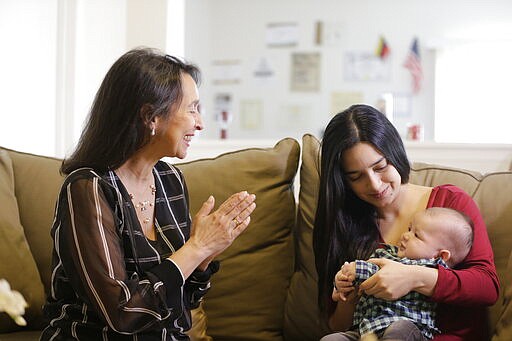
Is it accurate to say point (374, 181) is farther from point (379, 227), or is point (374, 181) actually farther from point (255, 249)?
point (255, 249)

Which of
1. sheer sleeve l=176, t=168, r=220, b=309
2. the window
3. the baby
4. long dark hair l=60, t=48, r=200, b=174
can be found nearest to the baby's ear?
the baby

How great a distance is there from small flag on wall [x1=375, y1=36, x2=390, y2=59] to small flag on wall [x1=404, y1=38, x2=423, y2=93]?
0.62 ft

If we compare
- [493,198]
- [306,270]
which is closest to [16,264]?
[306,270]

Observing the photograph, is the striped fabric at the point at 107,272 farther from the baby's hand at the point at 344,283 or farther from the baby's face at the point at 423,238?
the baby's face at the point at 423,238

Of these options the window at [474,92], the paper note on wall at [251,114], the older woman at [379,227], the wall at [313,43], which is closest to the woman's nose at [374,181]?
the older woman at [379,227]

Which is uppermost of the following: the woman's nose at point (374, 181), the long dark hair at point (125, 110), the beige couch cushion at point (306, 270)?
the long dark hair at point (125, 110)

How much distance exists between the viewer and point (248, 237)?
2.24 metres

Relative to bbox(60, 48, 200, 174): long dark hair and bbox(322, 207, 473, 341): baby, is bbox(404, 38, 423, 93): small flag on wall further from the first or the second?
bbox(60, 48, 200, 174): long dark hair

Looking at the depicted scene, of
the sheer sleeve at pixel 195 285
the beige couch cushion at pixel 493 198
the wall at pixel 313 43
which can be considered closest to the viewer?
the sheer sleeve at pixel 195 285

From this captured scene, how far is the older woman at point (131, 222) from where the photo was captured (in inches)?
61.3

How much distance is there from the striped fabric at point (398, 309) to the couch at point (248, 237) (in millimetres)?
372

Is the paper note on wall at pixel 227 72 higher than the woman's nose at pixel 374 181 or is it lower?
higher

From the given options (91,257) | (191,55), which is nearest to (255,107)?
(191,55)

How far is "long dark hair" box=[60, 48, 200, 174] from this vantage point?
1.67 m
